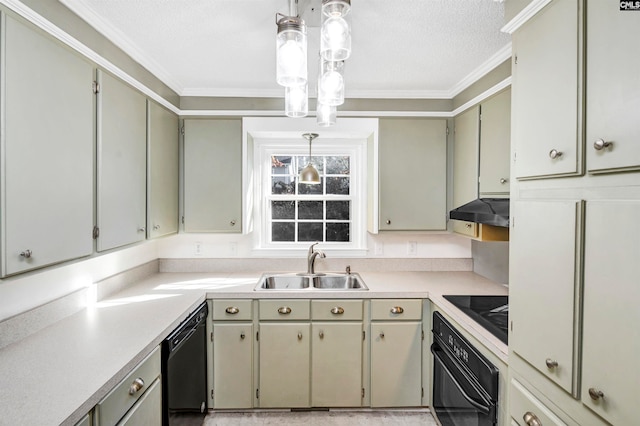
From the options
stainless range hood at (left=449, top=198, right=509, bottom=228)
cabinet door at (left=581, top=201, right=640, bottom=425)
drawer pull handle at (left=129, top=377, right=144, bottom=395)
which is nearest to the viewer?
cabinet door at (left=581, top=201, right=640, bottom=425)

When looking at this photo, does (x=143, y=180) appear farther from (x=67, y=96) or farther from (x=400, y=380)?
(x=400, y=380)

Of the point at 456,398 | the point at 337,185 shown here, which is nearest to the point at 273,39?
the point at 337,185

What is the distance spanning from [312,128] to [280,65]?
1534mm

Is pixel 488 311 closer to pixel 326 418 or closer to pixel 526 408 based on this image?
pixel 526 408

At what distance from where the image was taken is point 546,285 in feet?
3.63

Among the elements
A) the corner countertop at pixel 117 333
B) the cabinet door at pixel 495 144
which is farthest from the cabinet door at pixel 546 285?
the cabinet door at pixel 495 144

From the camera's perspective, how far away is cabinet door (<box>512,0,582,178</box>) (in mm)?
998

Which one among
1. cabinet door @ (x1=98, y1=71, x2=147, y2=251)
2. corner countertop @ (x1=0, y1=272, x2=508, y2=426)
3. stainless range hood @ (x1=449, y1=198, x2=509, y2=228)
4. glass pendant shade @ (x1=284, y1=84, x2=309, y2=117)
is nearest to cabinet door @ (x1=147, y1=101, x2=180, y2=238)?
cabinet door @ (x1=98, y1=71, x2=147, y2=251)

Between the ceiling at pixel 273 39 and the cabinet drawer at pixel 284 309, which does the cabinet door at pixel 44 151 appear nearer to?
the ceiling at pixel 273 39

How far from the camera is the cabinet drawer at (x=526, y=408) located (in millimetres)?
1090

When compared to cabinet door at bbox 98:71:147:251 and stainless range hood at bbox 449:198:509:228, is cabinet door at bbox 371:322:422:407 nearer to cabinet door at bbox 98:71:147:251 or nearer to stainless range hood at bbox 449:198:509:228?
stainless range hood at bbox 449:198:509:228

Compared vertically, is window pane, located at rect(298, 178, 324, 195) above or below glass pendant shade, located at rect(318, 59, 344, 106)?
below

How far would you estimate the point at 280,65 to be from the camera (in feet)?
3.98

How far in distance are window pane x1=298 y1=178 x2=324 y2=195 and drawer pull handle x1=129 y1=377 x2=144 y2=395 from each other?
2.06m
